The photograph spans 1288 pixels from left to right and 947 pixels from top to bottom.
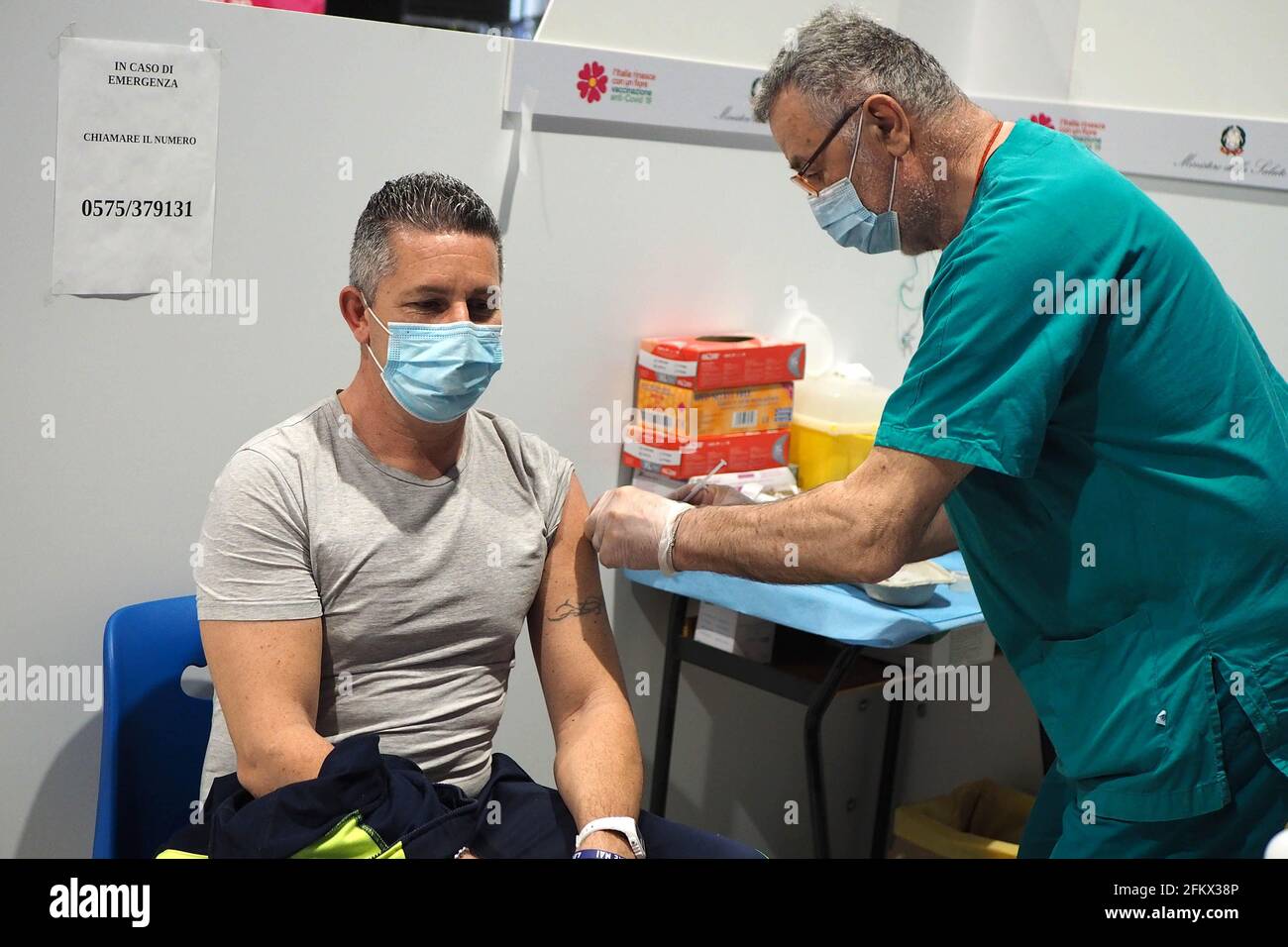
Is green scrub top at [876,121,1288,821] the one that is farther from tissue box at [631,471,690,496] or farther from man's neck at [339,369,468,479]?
tissue box at [631,471,690,496]

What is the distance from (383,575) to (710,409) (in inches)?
42.8

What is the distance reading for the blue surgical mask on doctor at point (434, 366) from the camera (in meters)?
1.82

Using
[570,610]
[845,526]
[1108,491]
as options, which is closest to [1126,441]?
[1108,491]

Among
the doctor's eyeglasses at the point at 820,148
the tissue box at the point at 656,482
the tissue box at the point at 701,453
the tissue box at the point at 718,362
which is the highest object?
the doctor's eyeglasses at the point at 820,148

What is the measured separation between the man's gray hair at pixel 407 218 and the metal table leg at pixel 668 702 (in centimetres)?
124

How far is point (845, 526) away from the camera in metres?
1.62

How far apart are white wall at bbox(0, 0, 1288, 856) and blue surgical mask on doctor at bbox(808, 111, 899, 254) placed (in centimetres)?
91

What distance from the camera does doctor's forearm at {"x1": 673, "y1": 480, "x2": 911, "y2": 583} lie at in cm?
161

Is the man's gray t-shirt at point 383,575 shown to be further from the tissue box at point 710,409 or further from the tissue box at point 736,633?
the tissue box at point 736,633

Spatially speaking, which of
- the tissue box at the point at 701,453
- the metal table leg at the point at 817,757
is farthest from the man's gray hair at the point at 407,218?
the metal table leg at the point at 817,757

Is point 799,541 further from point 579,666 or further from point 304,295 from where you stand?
point 304,295

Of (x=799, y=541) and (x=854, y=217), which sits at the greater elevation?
(x=854, y=217)
